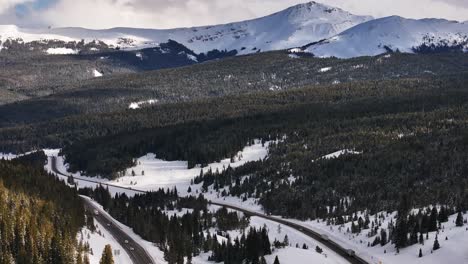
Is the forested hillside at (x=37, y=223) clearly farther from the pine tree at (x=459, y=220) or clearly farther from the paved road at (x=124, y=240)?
the pine tree at (x=459, y=220)

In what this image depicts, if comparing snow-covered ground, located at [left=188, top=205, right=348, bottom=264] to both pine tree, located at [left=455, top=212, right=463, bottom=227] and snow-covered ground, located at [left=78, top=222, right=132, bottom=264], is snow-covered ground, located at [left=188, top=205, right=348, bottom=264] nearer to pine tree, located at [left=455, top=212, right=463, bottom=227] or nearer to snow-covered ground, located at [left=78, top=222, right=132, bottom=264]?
snow-covered ground, located at [left=78, top=222, right=132, bottom=264]

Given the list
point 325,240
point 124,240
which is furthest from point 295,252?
point 124,240

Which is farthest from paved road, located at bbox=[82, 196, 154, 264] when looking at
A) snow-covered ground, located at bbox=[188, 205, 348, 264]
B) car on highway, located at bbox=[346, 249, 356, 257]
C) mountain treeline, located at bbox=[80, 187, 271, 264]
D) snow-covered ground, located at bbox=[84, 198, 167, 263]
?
car on highway, located at bbox=[346, 249, 356, 257]

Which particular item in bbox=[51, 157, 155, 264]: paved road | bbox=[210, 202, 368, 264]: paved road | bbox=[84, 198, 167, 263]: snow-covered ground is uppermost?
bbox=[51, 157, 155, 264]: paved road

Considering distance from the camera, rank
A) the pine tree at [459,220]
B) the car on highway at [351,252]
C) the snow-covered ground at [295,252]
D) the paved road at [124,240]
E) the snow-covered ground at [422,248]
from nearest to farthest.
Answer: the snow-covered ground at [422,248], the snow-covered ground at [295,252], the paved road at [124,240], the pine tree at [459,220], the car on highway at [351,252]

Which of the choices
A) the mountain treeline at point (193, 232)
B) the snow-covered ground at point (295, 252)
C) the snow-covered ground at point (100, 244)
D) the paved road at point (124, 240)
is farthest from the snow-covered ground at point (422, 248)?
the snow-covered ground at point (100, 244)

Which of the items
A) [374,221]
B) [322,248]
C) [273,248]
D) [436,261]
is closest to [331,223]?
[374,221]
